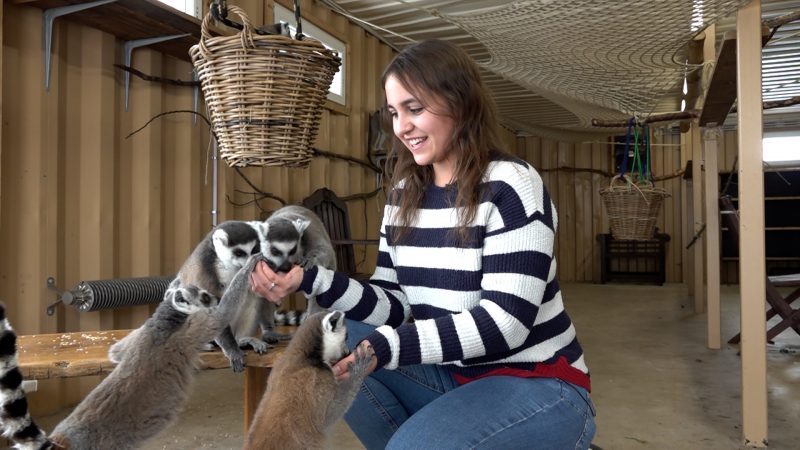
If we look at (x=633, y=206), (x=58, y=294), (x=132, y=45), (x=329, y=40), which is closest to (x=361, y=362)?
(x=58, y=294)

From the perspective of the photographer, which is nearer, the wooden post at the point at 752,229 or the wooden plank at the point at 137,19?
the wooden post at the point at 752,229

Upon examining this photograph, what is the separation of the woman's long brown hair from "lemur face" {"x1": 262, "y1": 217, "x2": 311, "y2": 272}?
1.60 ft

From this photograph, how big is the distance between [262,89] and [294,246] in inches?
18.5

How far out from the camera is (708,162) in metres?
4.72

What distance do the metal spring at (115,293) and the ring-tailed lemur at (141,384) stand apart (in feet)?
5.33

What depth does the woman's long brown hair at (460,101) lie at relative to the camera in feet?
4.84

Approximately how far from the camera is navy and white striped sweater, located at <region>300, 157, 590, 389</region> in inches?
52.0

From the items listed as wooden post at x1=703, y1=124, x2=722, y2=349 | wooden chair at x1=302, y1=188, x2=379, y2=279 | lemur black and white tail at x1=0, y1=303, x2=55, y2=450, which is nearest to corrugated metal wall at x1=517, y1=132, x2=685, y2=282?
wooden post at x1=703, y1=124, x2=722, y2=349

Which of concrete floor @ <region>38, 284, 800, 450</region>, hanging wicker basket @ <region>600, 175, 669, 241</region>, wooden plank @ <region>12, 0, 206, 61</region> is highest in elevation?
wooden plank @ <region>12, 0, 206, 61</region>

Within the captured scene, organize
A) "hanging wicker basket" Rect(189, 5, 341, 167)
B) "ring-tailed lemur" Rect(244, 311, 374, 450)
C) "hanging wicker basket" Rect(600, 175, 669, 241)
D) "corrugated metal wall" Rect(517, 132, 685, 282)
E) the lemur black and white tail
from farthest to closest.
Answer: "corrugated metal wall" Rect(517, 132, 685, 282) → "hanging wicker basket" Rect(600, 175, 669, 241) → "hanging wicker basket" Rect(189, 5, 341, 167) → "ring-tailed lemur" Rect(244, 311, 374, 450) → the lemur black and white tail

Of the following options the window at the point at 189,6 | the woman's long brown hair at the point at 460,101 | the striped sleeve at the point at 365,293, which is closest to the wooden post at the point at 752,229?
the woman's long brown hair at the point at 460,101

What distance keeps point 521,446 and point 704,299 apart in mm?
6696

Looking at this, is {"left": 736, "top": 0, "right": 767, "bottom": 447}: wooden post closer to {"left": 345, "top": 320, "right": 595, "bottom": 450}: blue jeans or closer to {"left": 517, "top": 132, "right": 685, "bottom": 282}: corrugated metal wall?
{"left": 345, "top": 320, "right": 595, "bottom": 450}: blue jeans

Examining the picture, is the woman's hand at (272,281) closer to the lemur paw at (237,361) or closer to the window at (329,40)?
the lemur paw at (237,361)
